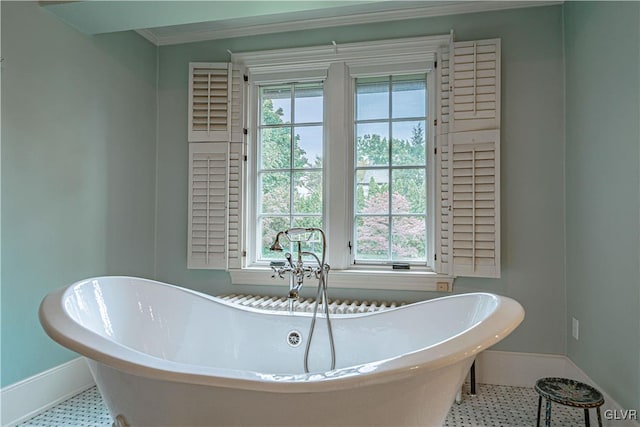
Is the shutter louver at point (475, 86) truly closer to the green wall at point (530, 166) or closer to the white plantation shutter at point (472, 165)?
the white plantation shutter at point (472, 165)

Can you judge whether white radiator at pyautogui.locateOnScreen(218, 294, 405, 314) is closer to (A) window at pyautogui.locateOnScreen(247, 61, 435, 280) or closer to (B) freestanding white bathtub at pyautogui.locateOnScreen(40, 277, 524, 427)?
(A) window at pyautogui.locateOnScreen(247, 61, 435, 280)

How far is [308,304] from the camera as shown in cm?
238

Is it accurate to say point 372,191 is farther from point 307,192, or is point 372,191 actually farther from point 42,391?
point 42,391

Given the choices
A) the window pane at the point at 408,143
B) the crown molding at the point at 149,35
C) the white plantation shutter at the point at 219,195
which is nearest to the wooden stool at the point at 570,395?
the window pane at the point at 408,143

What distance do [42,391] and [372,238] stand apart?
2117mm

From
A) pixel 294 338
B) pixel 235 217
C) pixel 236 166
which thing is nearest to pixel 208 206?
pixel 235 217

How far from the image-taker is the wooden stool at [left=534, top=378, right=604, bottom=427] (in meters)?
1.63

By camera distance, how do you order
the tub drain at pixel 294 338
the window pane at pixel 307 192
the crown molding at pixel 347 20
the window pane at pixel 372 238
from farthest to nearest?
the window pane at pixel 307 192 < the window pane at pixel 372 238 < the crown molding at pixel 347 20 < the tub drain at pixel 294 338

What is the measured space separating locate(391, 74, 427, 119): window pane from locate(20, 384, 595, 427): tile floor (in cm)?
182

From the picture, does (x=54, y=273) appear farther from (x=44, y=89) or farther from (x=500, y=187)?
(x=500, y=187)

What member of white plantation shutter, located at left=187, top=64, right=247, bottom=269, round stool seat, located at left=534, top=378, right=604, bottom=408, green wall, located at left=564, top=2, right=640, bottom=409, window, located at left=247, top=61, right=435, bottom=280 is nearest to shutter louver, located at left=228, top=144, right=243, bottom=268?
white plantation shutter, located at left=187, top=64, right=247, bottom=269

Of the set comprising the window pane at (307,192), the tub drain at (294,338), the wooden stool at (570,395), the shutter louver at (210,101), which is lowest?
the wooden stool at (570,395)

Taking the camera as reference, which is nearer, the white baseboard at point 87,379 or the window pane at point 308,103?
the white baseboard at point 87,379

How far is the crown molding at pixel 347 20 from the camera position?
238 cm
